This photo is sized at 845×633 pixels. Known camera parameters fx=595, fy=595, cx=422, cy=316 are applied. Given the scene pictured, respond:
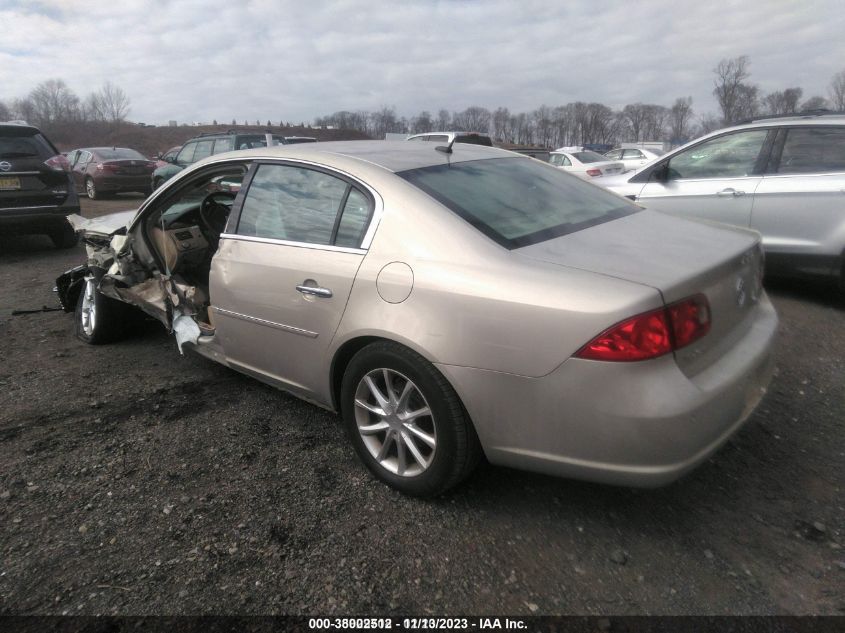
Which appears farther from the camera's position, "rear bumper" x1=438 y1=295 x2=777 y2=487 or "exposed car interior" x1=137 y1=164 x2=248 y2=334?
"exposed car interior" x1=137 y1=164 x2=248 y2=334

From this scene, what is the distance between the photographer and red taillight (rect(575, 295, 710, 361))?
1941 millimetres

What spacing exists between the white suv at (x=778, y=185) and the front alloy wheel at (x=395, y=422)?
165 inches

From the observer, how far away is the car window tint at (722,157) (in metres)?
5.43

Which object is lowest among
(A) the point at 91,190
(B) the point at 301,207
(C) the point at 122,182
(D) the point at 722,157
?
(A) the point at 91,190

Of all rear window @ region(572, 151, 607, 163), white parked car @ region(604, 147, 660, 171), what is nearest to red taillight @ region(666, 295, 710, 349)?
rear window @ region(572, 151, 607, 163)

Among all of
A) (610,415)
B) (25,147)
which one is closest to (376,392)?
(610,415)

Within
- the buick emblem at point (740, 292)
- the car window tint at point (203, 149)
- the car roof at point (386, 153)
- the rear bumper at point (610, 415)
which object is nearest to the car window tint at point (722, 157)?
the car roof at point (386, 153)

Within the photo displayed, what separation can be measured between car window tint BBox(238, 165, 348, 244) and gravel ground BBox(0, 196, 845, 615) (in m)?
1.07

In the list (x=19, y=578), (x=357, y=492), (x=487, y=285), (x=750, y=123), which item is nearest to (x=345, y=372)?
(x=357, y=492)

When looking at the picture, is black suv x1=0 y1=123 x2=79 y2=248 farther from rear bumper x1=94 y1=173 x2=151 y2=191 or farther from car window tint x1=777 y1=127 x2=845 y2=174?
rear bumper x1=94 y1=173 x2=151 y2=191

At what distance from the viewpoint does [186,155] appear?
14414 mm

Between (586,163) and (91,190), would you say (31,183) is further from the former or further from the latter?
(586,163)

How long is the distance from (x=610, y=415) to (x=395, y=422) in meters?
0.94

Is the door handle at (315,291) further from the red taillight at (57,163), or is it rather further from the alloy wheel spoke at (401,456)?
the red taillight at (57,163)
